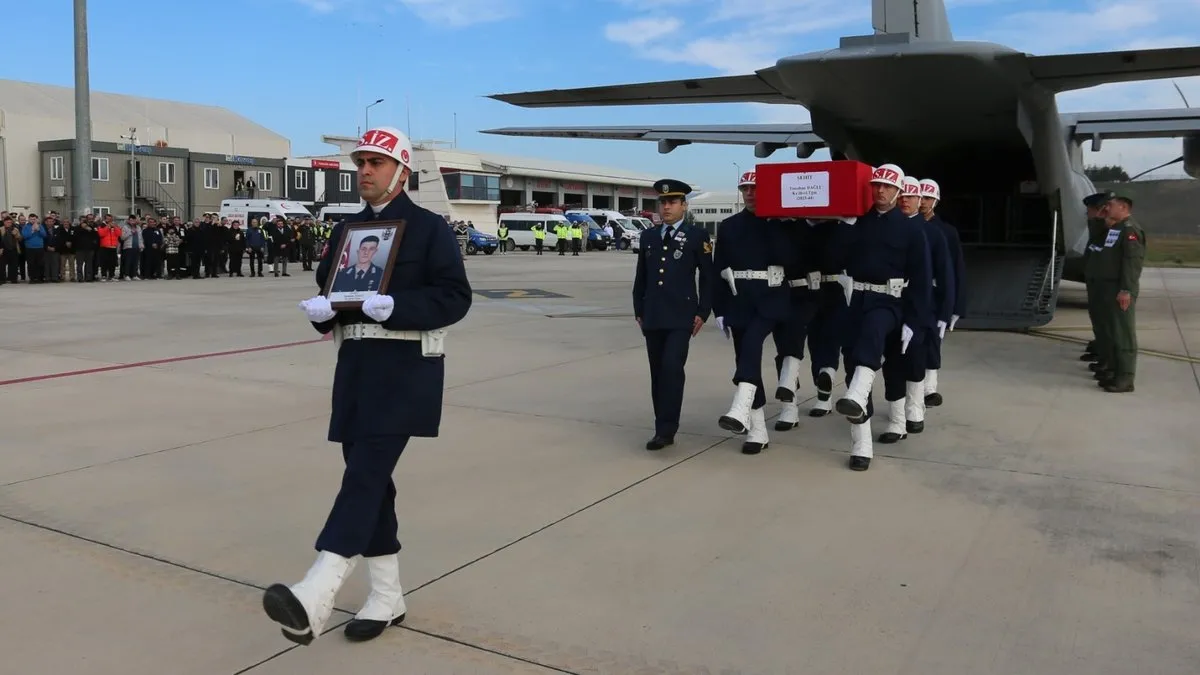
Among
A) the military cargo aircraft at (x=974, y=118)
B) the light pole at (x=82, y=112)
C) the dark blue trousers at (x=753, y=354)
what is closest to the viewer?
the dark blue trousers at (x=753, y=354)

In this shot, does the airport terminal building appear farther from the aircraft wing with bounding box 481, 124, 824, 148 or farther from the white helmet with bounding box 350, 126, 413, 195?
the white helmet with bounding box 350, 126, 413, 195

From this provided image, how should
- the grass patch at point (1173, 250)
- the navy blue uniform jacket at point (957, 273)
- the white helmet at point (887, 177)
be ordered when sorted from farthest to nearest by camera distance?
the grass patch at point (1173, 250) < the navy blue uniform jacket at point (957, 273) < the white helmet at point (887, 177)

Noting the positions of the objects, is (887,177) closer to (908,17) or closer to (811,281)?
(811,281)

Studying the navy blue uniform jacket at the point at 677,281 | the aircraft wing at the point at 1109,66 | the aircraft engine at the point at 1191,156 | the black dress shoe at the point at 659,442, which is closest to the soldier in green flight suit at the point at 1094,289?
the aircraft wing at the point at 1109,66

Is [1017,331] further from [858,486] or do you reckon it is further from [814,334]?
[858,486]

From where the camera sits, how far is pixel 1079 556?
4.28 m

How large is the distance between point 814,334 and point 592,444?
1.96m

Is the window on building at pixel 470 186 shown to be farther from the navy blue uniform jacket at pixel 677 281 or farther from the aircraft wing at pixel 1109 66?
the navy blue uniform jacket at pixel 677 281

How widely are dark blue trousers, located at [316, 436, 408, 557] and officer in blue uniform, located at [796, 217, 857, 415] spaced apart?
11.8 feet

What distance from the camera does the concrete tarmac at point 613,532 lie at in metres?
3.35

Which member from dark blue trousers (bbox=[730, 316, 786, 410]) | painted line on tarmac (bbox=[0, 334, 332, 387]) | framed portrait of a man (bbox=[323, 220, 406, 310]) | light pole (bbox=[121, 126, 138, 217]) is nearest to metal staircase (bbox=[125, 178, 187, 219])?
light pole (bbox=[121, 126, 138, 217])

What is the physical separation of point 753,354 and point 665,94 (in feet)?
19.1

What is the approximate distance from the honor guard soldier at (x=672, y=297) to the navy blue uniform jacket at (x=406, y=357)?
286 centimetres

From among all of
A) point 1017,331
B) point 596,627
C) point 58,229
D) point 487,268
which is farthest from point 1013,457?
point 487,268
